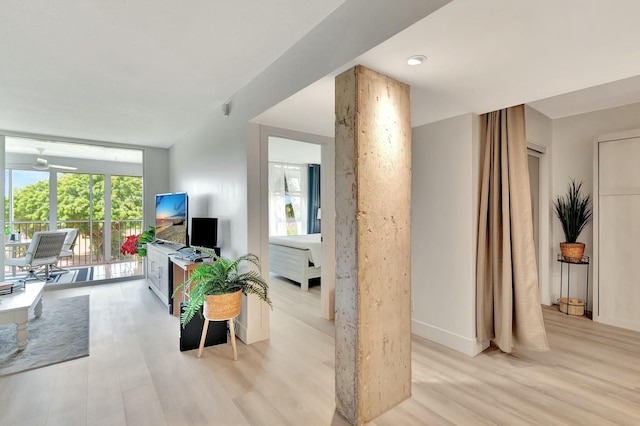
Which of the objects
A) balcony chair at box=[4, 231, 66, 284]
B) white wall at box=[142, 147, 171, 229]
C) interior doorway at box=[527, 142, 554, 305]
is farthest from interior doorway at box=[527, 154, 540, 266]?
balcony chair at box=[4, 231, 66, 284]

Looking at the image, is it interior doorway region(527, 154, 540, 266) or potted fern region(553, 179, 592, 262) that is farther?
interior doorway region(527, 154, 540, 266)

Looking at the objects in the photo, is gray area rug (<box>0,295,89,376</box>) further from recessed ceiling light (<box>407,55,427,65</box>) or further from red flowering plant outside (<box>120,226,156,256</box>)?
recessed ceiling light (<box>407,55,427,65</box>)

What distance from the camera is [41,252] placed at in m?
5.04

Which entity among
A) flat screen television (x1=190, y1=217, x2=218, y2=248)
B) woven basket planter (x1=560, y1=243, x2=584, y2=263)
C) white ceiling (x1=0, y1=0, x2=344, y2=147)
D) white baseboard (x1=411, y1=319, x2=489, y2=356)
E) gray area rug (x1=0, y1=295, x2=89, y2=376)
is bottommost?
gray area rug (x1=0, y1=295, x2=89, y2=376)

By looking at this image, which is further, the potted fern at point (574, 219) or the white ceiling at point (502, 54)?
the potted fern at point (574, 219)

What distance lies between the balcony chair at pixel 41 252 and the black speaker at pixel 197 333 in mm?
3916

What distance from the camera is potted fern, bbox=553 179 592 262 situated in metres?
3.45

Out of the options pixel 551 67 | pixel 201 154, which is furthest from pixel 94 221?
pixel 551 67

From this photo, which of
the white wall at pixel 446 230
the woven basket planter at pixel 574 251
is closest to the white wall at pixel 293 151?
the white wall at pixel 446 230

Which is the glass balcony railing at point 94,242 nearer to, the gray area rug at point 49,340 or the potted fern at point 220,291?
the gray area rug at point 49,340

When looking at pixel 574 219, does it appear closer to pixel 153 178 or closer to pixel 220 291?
pixel 220 291

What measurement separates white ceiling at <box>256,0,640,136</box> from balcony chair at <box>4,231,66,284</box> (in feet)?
16.2

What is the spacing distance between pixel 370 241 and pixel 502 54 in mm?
1231

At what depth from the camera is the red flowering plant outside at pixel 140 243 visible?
4965 millimetres
